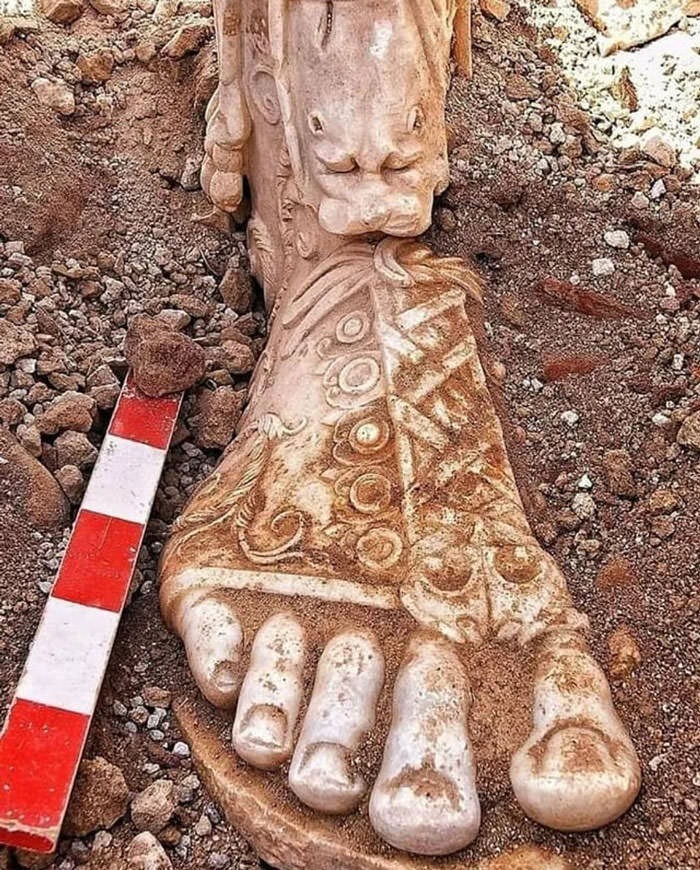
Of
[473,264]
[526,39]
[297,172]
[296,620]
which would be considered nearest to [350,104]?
[297,172]

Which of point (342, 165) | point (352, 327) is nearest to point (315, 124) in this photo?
point (342, 165)

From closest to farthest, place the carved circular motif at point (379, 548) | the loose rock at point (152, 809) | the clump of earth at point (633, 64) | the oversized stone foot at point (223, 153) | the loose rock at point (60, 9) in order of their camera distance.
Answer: the loose rock at point (152, 809), the carved circular motif at point (379, 548), the oversized stone foot at point (223, 153), the clump of earth at point (633, 64), the loose rock at point (60, 9)

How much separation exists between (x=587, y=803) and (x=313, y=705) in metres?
0.27

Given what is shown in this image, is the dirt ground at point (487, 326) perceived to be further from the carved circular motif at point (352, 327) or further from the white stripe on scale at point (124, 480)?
the carved circular motif at point (352, 327)

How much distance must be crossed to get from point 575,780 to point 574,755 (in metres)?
0.03

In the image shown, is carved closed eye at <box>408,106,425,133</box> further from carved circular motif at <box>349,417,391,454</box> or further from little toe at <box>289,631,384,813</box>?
little toe at <box>289,631,384,813</box>

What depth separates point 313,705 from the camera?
1290 millimetres

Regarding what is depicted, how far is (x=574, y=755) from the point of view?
1200 millimetres

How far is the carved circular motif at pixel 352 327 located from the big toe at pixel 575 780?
0.57 meters

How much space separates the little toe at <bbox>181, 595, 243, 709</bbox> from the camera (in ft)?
4.39

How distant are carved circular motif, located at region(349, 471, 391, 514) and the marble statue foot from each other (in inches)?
5.3

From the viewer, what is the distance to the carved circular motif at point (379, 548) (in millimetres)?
1395

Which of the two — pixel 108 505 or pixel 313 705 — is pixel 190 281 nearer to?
pixel 108 505

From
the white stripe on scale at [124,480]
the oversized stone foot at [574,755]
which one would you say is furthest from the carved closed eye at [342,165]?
the oversized stone foot at [574,755]
